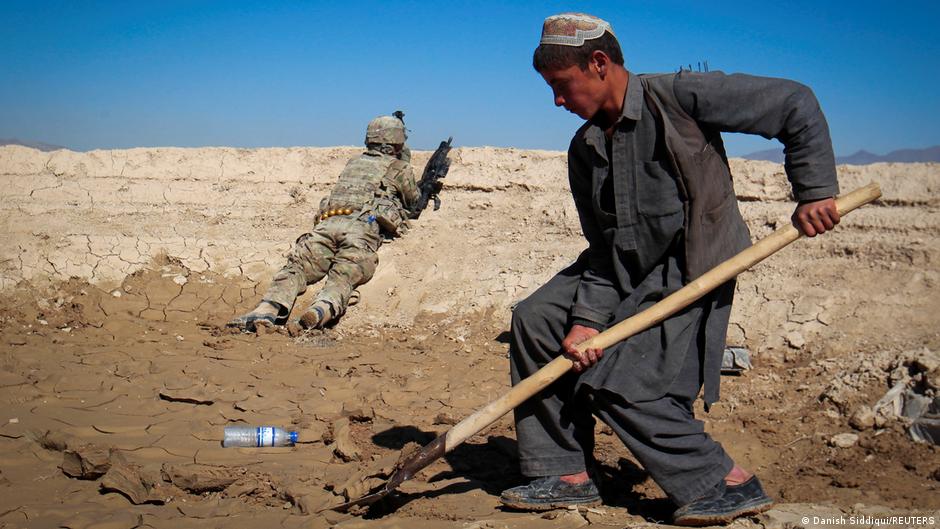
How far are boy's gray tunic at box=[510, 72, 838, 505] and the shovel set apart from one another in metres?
0.07

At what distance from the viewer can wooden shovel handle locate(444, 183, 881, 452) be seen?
2705mm

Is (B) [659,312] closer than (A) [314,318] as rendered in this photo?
Yes

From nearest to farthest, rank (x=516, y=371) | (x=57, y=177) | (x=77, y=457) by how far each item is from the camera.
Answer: (x=516, y=371)
(x=77, y=457)
(x=57, y=177)

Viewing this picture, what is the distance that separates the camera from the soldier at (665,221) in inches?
106

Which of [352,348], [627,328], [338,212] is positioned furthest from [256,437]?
[338,212]

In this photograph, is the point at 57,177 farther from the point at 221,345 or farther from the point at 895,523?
the point at 895,523

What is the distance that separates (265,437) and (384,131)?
15.3 ft

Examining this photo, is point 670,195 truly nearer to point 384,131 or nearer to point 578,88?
point 578,88

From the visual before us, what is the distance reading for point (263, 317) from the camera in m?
6.47

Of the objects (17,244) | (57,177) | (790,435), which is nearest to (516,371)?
(790,435)

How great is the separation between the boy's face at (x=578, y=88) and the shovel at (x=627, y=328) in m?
0.72

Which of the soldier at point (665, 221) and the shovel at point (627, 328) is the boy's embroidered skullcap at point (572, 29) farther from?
the shovel at point (627, 328)

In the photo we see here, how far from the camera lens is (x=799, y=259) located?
6008 millimetres

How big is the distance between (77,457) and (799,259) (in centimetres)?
502
